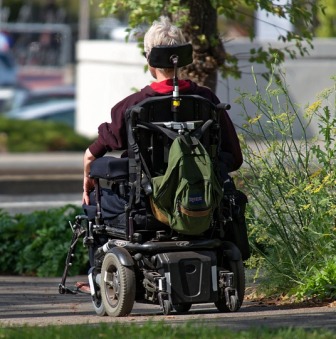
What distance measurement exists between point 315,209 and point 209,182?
1.07m

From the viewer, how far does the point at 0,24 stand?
50.5 meters

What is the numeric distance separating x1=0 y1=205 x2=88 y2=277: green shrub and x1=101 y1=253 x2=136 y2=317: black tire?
262cm

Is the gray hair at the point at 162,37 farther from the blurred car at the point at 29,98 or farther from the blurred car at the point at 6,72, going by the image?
the blurred car at the point at 6,72

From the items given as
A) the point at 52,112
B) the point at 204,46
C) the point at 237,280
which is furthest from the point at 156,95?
the point at 52,112

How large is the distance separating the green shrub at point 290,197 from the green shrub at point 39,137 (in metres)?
15.4

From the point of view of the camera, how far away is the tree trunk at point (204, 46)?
30.5 ft

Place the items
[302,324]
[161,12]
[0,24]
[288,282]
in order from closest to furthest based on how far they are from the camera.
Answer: [302,324] < [288,282] < [161,12] < [0,24]

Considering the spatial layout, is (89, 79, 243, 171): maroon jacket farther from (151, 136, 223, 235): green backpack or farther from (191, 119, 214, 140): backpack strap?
(151, 136, 223, 235): green backpack

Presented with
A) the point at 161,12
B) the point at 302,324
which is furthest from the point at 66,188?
the point at 302,324

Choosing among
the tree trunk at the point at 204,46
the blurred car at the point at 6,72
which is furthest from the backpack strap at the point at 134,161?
the blurred car at the point at 6,72

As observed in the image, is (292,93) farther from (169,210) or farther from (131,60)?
(169,210)

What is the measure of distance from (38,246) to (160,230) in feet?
10.7

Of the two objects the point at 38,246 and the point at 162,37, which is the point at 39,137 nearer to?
the point at 38,246

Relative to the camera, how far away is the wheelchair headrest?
6.39 metres
